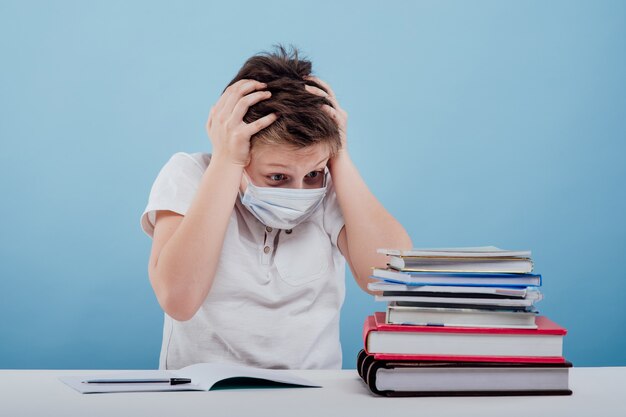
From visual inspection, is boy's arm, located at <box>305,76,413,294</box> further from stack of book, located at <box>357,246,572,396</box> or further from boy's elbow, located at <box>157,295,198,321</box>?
stack of book, located at <box>357,246,572,396</box>

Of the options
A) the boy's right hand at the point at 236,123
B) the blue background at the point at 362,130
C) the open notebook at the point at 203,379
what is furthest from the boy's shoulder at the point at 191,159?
the blue background at the point at 362,130

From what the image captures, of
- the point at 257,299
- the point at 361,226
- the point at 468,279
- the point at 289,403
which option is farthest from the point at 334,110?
the point at 289,403

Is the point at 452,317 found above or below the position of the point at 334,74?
below

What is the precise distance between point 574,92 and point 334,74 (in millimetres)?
984

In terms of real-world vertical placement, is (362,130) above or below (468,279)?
above

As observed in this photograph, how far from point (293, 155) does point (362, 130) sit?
173 centimetres

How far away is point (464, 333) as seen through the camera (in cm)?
103

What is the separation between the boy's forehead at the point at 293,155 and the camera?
1446 millimetres

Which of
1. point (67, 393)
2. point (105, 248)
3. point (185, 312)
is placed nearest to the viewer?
point (67, 393)

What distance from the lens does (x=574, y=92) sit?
3234 millimetres

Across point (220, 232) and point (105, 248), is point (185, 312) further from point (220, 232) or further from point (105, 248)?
point (105, 248)

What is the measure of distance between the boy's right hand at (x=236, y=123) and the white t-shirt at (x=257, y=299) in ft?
0.41

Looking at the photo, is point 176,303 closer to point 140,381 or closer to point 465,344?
point 140,381

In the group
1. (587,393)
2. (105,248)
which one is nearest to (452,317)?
(587,393)
